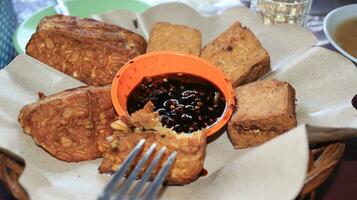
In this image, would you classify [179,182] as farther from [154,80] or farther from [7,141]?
[7,141]

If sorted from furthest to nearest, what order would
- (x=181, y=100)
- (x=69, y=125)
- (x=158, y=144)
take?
(x=181, y=100) → (x=69, y=125) → (x=158, y=144)

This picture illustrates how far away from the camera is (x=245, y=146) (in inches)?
78.4

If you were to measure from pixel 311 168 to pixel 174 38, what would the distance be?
957mm

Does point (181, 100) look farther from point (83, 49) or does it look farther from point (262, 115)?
point (83, 49)

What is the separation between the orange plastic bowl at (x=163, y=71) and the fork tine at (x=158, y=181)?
0.36 m

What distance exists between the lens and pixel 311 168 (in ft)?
5.78

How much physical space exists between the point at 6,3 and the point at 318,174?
1.77 metres

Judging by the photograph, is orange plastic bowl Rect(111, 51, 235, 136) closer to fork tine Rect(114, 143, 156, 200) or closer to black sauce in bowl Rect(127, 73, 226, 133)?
black sauce in bowl Rect(127, 73, 226, 133)

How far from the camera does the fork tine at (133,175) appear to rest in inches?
58.2

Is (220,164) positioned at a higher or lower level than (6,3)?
lower

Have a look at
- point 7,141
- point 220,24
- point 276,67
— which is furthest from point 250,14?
point 7,141

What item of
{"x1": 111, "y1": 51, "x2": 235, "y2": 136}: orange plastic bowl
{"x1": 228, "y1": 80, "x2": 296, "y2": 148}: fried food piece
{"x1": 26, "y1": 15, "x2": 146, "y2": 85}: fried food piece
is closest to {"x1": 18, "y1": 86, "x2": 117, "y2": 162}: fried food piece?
{"x1": 111, "y1": 51, "x2": 235, "y2": 136}: orange plastic bowl

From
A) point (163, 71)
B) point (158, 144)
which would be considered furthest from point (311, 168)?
point (163, 71)

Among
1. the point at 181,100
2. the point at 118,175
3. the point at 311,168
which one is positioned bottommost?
the point at 311,168
